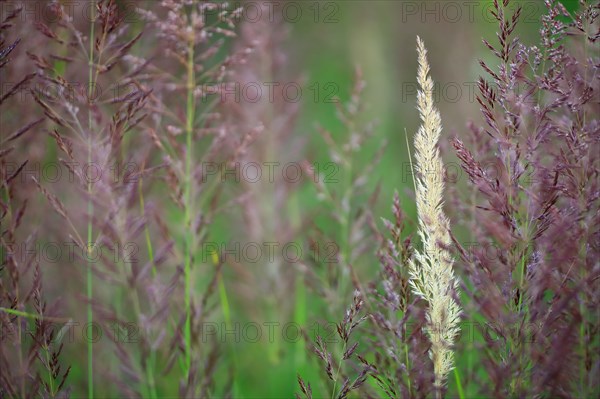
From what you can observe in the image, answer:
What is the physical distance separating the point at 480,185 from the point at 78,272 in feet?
8.00

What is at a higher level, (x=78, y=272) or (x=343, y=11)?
(x=343, y=11)

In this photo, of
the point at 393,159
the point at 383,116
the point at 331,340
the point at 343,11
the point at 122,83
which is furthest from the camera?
the point at 343,11

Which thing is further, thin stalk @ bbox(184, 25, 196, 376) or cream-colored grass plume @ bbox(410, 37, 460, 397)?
thin stalk @ bbox(184, 25, 196, 376)

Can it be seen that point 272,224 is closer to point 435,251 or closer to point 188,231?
point 188,231

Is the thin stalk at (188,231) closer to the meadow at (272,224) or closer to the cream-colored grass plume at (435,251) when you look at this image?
the meadow at (272,224)

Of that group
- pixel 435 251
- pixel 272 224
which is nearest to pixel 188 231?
pixel 435 251

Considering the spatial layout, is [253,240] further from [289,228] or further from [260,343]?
[260,343]

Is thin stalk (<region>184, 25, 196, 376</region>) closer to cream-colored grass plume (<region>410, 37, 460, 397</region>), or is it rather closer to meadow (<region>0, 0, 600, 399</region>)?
meadow (<region>0, 0, 600, 399</region>)

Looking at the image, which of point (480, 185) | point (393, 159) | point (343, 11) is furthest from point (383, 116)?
point (480, 185)

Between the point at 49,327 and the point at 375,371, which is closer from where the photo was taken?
the point at 375,371

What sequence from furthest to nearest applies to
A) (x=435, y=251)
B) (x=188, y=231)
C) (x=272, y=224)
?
1. (x=272, y=224)
2. (x=188, y=231)
3. (x=435, y=251)

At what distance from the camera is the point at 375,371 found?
6.03ft

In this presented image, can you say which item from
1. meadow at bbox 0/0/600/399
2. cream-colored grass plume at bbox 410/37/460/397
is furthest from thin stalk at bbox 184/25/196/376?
cream-colored grass plume at bbox 410/37/460/397

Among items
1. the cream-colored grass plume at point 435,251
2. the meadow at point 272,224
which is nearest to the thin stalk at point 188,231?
the meadow at point 272,224
